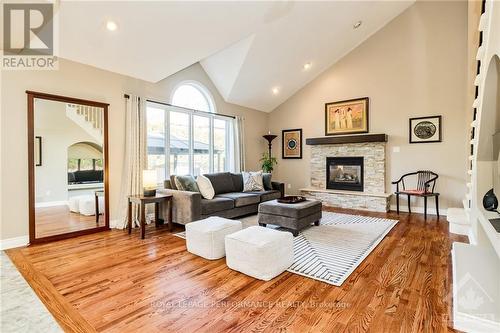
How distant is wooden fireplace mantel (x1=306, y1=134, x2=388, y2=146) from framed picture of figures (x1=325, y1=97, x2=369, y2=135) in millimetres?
256

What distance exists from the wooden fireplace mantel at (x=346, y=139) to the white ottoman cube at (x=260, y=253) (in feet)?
13.2

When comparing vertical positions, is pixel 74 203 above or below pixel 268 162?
below

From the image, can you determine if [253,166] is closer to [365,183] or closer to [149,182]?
[365,183]

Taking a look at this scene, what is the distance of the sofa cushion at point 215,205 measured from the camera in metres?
4.19

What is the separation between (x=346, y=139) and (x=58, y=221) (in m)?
5.75

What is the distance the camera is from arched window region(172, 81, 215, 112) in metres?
5.45

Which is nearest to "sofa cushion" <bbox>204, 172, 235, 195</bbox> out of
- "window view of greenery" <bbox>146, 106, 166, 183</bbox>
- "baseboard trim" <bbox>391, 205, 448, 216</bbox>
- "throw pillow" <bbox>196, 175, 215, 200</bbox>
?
"throw pillow" <bbox>196, 175, 215, 200</bbox>

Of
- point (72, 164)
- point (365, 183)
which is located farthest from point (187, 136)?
point (365, 183)

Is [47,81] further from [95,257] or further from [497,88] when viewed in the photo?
[497,88]

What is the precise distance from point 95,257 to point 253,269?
1.94m

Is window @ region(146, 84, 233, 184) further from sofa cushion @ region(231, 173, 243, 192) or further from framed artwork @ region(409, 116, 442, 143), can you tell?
framed artwork @ region(409, 116, 442, 143)

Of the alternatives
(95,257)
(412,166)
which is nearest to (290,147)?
(412,166)

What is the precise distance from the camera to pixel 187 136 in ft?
18.6
